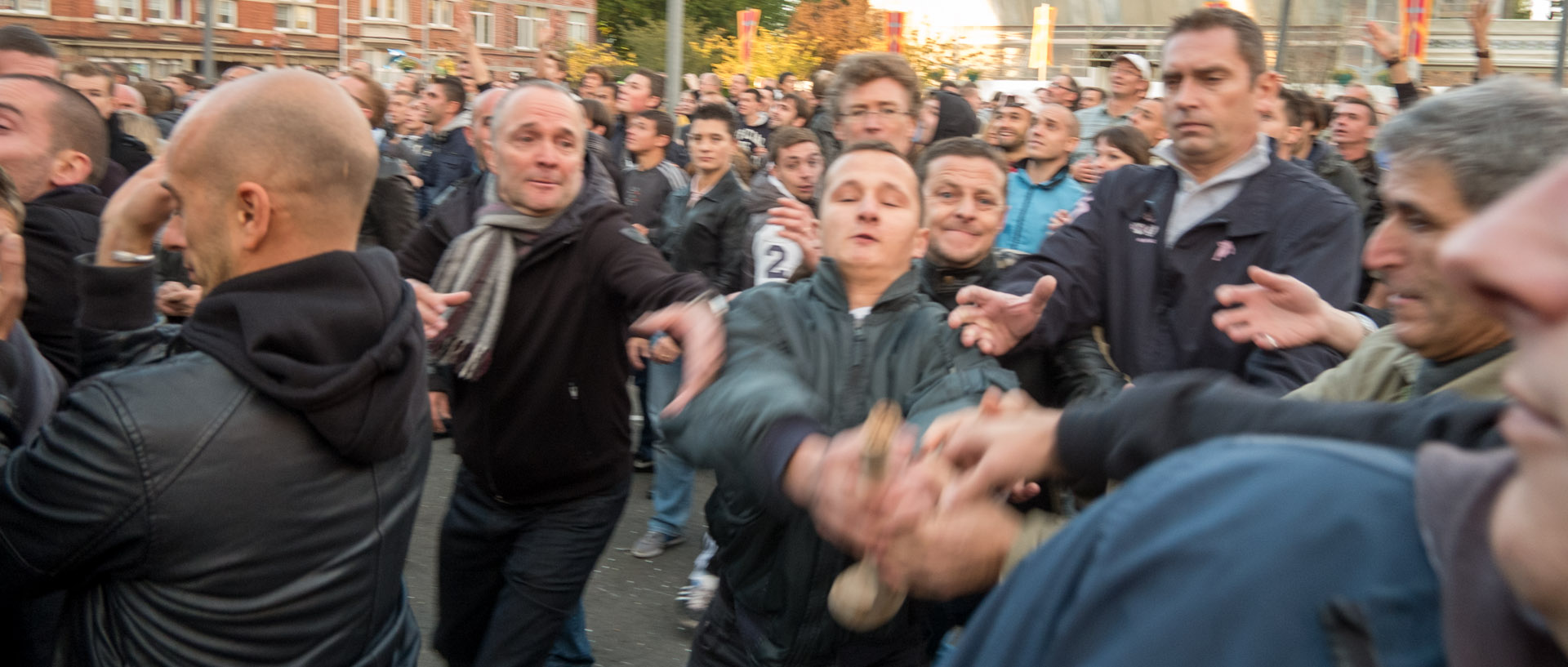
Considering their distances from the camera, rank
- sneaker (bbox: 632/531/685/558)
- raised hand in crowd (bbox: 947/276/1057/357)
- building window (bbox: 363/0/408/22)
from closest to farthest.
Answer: raised hand in crowd (bbox: 947/276/1057/357), sneaker (bbox: 632/531/685/558), building window (bbox: 363/0/408/22)

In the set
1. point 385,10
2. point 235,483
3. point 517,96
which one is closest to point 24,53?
point 517,96

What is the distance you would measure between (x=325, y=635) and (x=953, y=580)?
112 centimetres

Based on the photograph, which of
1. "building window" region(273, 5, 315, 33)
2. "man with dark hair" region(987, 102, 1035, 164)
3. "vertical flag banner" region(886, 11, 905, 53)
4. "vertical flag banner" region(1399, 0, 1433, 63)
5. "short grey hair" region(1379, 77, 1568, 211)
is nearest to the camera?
"short grey hair" region(1379, 77, 1568, 211)

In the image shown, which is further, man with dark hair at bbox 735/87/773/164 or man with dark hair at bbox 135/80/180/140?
man with dark hair at bbox 735/87/773/164

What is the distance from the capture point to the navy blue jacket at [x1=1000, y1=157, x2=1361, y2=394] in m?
2.96

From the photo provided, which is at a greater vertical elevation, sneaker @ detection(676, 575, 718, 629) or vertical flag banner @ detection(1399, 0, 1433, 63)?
vertical flag banner @ detection(1399, 0, 1433, 63)

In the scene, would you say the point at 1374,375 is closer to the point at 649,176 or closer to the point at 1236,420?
the point at 1236,420

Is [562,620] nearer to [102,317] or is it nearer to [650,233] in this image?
[102,317]

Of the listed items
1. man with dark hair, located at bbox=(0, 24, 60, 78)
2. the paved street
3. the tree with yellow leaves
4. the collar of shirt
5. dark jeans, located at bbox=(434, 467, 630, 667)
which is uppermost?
the tree with yellow leaves

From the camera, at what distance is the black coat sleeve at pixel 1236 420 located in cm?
125

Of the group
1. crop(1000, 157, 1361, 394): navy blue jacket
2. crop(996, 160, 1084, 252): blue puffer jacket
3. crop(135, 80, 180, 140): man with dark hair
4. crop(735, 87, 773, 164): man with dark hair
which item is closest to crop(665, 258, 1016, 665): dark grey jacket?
crop(1000, 157, 1361, 394): navy blue jacket

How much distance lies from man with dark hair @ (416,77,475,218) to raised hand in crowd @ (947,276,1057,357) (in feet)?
22.2

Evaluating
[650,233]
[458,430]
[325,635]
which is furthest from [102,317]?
[650,233]

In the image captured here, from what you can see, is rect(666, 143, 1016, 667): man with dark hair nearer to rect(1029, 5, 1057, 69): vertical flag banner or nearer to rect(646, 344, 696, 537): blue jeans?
rect(646, 344, 696, 537): blue jeans
